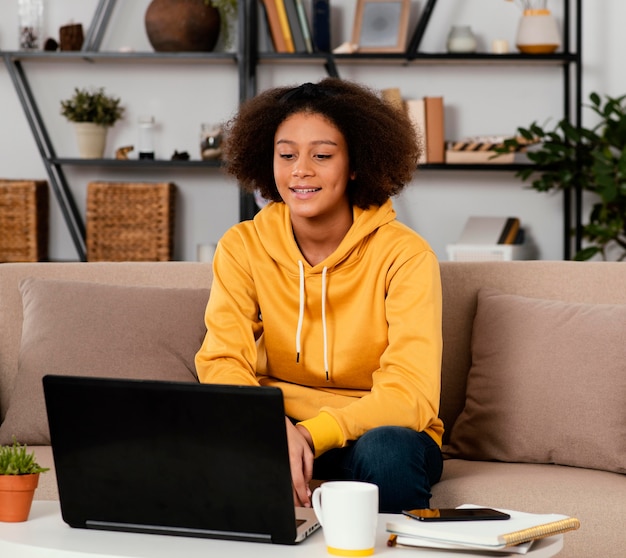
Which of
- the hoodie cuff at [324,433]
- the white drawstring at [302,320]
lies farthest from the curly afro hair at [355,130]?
the hoodie cuff at [324,433]

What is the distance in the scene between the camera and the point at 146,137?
426cm

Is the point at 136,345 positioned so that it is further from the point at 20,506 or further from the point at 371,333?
the point at 20,506

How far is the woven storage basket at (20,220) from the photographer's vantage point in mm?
4121

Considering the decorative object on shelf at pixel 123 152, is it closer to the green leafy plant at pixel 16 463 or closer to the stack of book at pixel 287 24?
the stack of book at pixel 287 24

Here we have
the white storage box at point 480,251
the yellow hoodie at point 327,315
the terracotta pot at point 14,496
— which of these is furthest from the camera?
the white storage box at point 480,251

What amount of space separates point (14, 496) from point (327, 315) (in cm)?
77

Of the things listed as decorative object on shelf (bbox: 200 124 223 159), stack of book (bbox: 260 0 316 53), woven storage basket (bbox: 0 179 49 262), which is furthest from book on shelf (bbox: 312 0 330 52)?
woven storage basket (bbox: 0 179 49 262)

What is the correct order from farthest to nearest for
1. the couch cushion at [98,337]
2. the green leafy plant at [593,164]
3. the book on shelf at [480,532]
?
the green leafy plant at [593,164], the couch cushion at [98,337], the book on shelf at [480,532]

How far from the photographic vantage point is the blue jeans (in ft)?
5.37

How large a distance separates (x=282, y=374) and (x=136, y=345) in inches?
14.5

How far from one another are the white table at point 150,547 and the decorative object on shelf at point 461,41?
9.94 ft

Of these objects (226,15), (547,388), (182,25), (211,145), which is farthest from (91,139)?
(547,388)

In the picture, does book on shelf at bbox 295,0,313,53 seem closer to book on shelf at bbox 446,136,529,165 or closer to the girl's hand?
book on shelf at bbox 446,136,529,165

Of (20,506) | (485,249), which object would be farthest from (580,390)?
(485,249)
